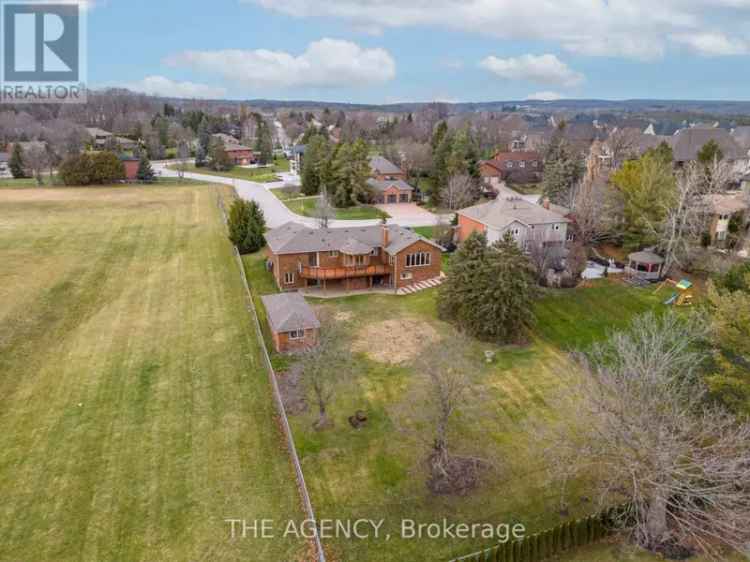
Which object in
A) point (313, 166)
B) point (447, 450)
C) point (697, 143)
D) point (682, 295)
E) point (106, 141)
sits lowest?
point (447, 450)

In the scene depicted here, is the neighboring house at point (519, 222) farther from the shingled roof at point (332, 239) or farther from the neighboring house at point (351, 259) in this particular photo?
the shingled roof at point (332, 239)

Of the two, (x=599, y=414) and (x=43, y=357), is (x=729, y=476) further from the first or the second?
(x=43, y=357)

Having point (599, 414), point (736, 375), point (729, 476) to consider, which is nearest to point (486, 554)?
point (599, 414)

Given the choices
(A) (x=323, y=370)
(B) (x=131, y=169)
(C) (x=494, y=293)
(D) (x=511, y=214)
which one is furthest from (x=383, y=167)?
(A) (x=323, y=370)

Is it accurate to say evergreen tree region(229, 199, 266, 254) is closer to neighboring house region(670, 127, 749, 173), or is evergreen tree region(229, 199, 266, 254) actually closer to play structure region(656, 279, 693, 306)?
play structure region(656, 279, 693, 306)
